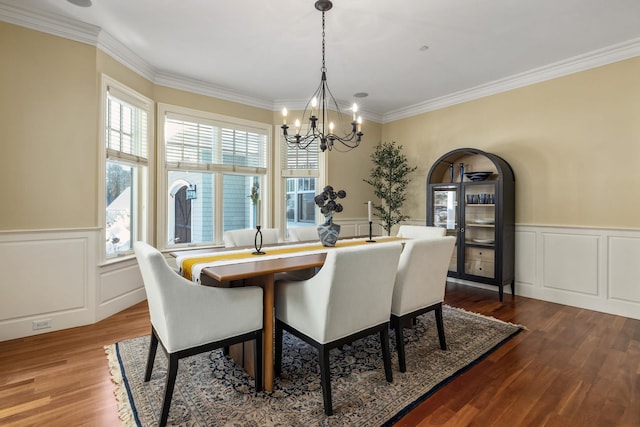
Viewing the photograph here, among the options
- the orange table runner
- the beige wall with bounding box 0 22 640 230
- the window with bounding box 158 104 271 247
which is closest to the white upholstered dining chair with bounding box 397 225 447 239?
the orange table runner

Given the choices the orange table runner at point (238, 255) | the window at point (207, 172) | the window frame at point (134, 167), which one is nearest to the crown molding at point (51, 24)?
the window frame at point (134, 167)

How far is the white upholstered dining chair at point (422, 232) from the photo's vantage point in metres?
3.34

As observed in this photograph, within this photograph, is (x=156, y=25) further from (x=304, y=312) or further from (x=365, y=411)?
(x=365, y=411)

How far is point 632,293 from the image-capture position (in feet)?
10.8

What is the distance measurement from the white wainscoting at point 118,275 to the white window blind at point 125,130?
932mm

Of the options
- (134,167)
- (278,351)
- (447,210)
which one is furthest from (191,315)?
(447,210)

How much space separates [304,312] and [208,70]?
3.31 meters

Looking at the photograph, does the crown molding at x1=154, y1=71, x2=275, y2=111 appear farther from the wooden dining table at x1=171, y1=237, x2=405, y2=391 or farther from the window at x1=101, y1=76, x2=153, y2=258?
the wooden dining table at x1=171, y1=237, x2=405, y2=391

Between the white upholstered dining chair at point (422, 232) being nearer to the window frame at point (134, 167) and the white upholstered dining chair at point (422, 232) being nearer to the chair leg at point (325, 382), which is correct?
the chair leg at point (325, 382)

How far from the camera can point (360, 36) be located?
308 centimetres

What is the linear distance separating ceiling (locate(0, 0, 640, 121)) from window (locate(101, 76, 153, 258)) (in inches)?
21.2

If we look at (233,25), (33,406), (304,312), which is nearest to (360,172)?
(233,25)

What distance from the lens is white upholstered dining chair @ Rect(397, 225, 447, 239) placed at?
3336 mm

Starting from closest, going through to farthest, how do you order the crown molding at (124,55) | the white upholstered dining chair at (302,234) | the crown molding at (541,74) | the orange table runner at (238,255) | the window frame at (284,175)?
the orange table runner at (238,255)
the crown molding at (124,55)
the crown molding at (541,74)
the white upholstered dining chair at (302,234)
the window frame at (284,175)
